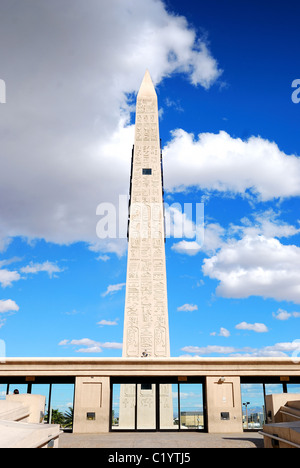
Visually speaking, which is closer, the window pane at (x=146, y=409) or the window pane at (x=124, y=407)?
the window pane at (x=146, y=409)

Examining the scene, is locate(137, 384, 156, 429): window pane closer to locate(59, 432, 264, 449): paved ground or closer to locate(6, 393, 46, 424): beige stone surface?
locate(59, 432, 264, 449): paved ground

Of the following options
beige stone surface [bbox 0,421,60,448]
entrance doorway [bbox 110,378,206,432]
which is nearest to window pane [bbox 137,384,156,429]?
entrance doorway [bbox 110,378,206,432]

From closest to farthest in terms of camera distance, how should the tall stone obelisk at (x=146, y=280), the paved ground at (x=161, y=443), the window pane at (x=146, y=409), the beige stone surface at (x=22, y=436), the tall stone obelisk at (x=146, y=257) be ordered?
the beige stone surface at (x=22, y=436) < the paved ground at (x=161, y=443) < the window pane at (x=146, y=409) < the tall stone obelisk at (x=146, y=280) < the tall stone obelisk at (x=146, y=257)

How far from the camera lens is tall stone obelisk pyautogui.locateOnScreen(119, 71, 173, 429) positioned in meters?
27.5

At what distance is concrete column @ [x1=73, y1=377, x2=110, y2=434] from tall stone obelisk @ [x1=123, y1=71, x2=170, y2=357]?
270 inches

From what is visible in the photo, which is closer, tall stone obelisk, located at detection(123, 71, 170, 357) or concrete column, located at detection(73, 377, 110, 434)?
concrete column, located at detection(73, 377, 110, 434)

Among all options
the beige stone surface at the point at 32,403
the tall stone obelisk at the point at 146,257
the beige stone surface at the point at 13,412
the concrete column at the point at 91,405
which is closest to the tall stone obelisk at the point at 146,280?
the tall stone obelisk at the point at 146,257

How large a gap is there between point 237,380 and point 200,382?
2.05m

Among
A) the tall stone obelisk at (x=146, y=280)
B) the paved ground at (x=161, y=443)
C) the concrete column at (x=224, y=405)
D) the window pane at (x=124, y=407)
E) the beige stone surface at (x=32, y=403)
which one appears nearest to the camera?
the paved ground at (x=161, y=443)

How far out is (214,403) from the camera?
821 inches

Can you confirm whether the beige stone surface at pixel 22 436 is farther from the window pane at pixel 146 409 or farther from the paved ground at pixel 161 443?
the window pane at pixel 146 409

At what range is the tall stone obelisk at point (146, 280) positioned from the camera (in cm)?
2750
